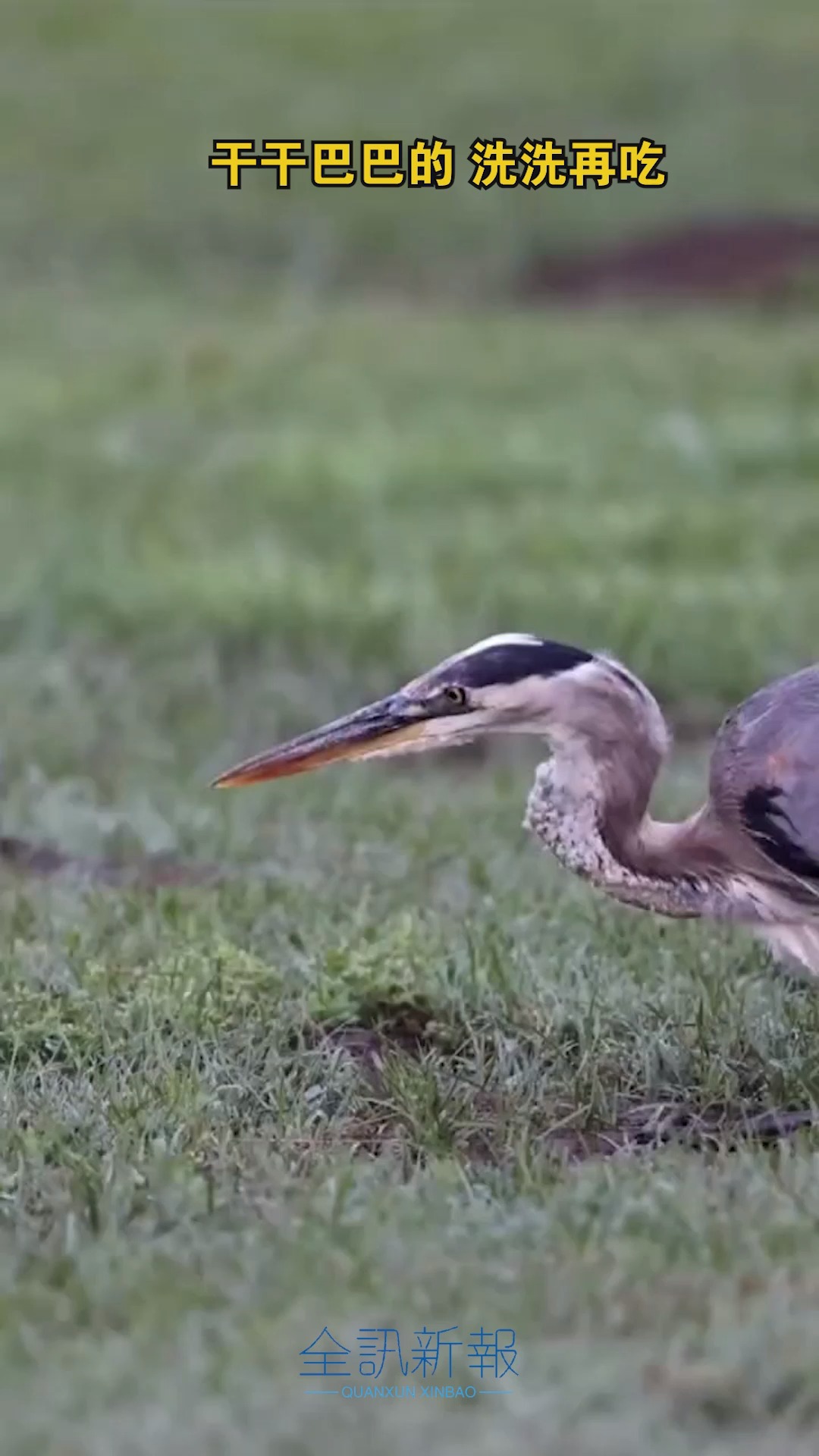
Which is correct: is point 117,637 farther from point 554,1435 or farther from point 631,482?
point 554,1435

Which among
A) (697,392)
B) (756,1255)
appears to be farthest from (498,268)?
(756,1255)

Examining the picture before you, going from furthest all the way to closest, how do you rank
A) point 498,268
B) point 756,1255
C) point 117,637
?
point 498,268 → point 117,637 → point 756,1255

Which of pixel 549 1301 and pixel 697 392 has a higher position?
pixel 697 392

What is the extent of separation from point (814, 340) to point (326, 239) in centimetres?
557

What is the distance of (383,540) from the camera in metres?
13.4

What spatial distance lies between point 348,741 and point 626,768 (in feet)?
2.01

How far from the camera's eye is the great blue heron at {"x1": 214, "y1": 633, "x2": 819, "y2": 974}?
564 cm

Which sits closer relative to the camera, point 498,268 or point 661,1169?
point 661,1169

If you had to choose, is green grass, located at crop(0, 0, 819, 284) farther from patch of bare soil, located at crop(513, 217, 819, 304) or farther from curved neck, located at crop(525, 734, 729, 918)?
curved neck, located at crop(525, 734, 729, 918)

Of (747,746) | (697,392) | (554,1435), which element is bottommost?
(554,1435)

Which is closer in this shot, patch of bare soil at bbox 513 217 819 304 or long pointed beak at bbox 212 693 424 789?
long pointed beak at bbox 212 693 424 789

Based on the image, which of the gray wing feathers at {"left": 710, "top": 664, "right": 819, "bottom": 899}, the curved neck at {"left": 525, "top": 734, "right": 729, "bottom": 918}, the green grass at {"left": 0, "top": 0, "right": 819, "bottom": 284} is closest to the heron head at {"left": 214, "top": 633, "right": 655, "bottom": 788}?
the curved neck at {"left": 525, "top": 734, "right": 729, "bottom": 918}

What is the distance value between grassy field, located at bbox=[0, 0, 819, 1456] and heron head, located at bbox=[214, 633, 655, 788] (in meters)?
0.68

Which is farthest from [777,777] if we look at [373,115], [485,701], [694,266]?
[373,115]
